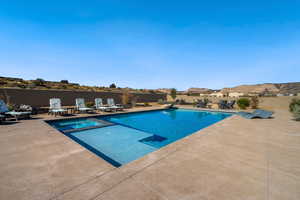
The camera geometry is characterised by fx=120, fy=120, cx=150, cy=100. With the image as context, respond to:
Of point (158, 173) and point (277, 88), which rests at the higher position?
point (277, 88)

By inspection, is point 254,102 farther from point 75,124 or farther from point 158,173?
point 75,124

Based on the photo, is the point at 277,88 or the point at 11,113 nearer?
the point at 11,113

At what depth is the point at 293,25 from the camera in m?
9.14

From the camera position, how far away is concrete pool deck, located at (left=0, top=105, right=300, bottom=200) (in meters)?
1.55

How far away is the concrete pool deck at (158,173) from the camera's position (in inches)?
61.1

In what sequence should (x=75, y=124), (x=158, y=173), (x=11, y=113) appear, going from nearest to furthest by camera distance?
(x=158, y=173) → (x=11, y=113) → (x=75, y=124)

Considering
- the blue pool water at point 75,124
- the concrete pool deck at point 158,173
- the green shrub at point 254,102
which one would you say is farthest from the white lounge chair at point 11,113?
the green shrub at point 254,102

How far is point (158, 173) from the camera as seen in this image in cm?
196

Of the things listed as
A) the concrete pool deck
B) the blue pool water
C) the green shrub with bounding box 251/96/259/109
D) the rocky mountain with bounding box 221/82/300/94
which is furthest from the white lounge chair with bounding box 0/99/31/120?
the rocky mountain with bounding box 221/82/300/94

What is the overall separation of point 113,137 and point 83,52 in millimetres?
10609

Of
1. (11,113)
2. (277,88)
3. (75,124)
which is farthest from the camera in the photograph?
(277,88)

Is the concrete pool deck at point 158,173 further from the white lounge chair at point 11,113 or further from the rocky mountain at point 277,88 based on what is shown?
the rocky mountain at point 277,88

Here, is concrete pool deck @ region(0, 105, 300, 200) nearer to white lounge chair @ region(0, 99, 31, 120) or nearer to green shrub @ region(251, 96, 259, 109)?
white lounge chair @ region(0, 99, 31, 120)

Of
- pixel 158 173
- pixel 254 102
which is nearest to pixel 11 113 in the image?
pixel 158 173
